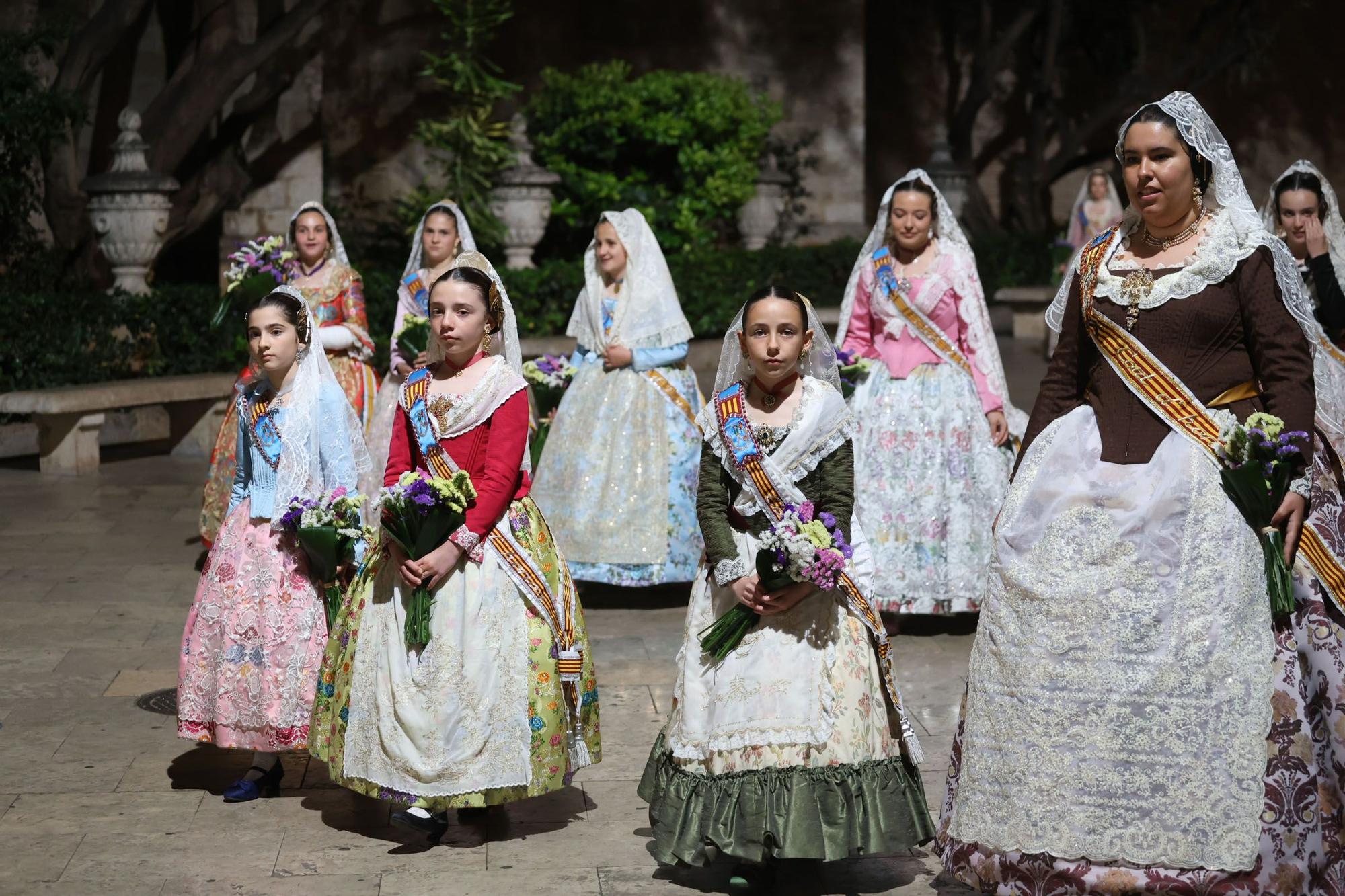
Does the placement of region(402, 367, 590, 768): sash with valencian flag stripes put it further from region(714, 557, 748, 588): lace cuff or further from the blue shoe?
the blue shoe

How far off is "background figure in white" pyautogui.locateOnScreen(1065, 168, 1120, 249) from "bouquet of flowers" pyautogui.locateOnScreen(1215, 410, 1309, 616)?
42.1 ft

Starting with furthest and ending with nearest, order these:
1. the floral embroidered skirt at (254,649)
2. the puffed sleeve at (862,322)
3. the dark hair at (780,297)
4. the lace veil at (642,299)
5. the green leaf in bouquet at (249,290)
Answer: the green leaf in bouquet at (249,290) → the lace veil at (642,299) → the puffed sleeve at (862,322) → the floral embroidered skirt at (254,649) → the dark hair at (780,297)

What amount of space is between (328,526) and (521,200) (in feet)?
32.5

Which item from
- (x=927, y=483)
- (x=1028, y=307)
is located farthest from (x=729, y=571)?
(x=1028, y=307)

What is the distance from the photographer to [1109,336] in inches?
173

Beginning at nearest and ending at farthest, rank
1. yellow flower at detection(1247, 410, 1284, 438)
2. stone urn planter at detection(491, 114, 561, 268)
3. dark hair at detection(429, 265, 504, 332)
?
yellow flower at detection(1247, 410, 1284, 438) < dark hair at detection(429, 265, 504, 332) < stone urn planter at detection(491, 114, 561, 268)

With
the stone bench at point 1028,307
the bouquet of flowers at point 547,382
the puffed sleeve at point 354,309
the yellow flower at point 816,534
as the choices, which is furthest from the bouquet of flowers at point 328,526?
the stone bench at point 1028,307

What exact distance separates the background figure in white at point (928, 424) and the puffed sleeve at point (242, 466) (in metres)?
2.91

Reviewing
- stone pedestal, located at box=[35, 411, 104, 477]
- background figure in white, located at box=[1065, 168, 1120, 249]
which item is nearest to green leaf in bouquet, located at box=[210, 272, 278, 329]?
stone pedestal, located at box=[35, 411, 104, 477]

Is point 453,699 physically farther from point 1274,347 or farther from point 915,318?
point 915,318

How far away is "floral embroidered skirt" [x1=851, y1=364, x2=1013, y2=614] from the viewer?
24.7ft

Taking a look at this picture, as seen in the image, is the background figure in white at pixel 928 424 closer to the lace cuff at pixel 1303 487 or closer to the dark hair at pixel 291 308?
the dark hair at pixel 291 308

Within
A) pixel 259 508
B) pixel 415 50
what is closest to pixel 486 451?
pixel 259 508

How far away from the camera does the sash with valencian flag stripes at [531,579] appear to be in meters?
4.99
